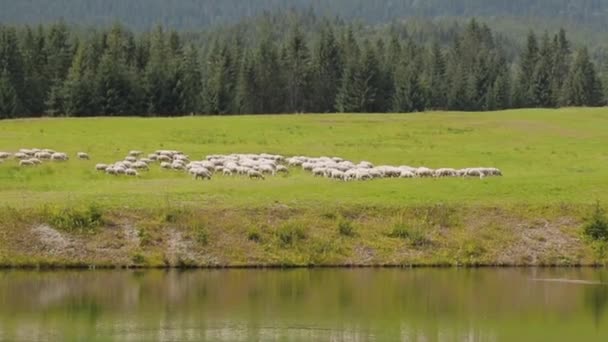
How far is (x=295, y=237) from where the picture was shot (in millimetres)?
46875

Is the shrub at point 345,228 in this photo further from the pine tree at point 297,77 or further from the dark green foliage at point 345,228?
the pine tree at point 297,77

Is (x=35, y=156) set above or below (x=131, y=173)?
above

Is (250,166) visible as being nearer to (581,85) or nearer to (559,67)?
(581,85)

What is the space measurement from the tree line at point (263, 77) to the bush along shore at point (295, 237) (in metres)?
70.7

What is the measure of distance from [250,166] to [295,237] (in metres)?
15.9

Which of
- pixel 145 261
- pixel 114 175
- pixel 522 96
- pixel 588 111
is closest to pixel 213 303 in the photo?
pixel 145 261

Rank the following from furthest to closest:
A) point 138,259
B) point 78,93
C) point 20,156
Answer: point 78,93 → point 20,156 → point 138,259

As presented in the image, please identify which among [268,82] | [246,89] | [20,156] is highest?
[20,156]

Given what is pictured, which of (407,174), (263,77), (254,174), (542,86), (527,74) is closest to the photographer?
→ (407,174)

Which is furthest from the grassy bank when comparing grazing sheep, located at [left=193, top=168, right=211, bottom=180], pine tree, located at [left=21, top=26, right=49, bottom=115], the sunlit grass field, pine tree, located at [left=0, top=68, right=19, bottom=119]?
pine tree, located at [left=21, top=26, right=49, bottom=115]

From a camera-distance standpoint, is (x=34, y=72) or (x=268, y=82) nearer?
(x=34, y=72)

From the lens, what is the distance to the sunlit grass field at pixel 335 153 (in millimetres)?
51812

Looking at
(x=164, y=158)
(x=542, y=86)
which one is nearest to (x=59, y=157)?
(x=164, y=158)

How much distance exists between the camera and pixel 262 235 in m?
46.9
